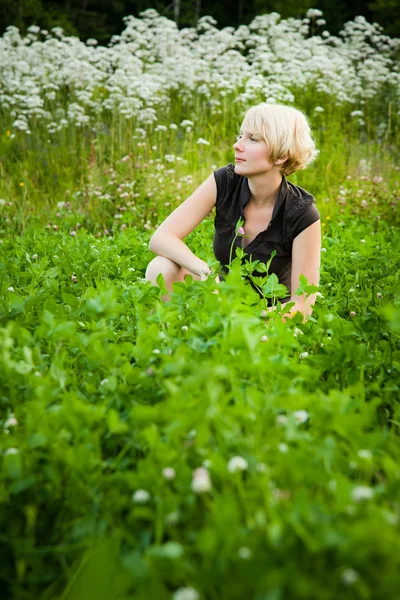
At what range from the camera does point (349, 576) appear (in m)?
1.13

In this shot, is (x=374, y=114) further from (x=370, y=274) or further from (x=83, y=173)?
(x=370, y=274)

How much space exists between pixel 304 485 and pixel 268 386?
0.49 metres

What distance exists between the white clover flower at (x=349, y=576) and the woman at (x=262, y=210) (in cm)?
186

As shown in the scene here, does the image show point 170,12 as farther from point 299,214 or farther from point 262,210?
point 299,214

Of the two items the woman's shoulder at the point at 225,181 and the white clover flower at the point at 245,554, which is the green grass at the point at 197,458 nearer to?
the white clover flower at the point at 245,554

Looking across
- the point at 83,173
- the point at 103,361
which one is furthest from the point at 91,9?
the point at 103,361

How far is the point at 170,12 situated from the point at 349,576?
1699cm

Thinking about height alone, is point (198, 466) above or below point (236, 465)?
below

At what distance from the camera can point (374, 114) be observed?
874 cm

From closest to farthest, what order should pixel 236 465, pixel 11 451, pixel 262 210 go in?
pixel 236 465 < pixel 11 451 < pixel 262 210

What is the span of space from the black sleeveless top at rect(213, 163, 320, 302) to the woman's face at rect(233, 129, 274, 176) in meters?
0.20

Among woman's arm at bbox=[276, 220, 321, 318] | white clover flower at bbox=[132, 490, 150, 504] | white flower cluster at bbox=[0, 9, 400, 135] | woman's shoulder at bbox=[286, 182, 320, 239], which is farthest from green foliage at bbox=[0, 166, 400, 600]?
white flower cluster at bbox=[0, 9, 400, 135]

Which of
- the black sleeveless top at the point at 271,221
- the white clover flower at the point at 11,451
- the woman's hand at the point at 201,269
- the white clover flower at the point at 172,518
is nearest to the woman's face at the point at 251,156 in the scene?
the black sleeveless top at the point at 271,221

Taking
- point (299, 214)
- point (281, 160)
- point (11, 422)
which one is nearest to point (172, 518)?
point (11, 422)
